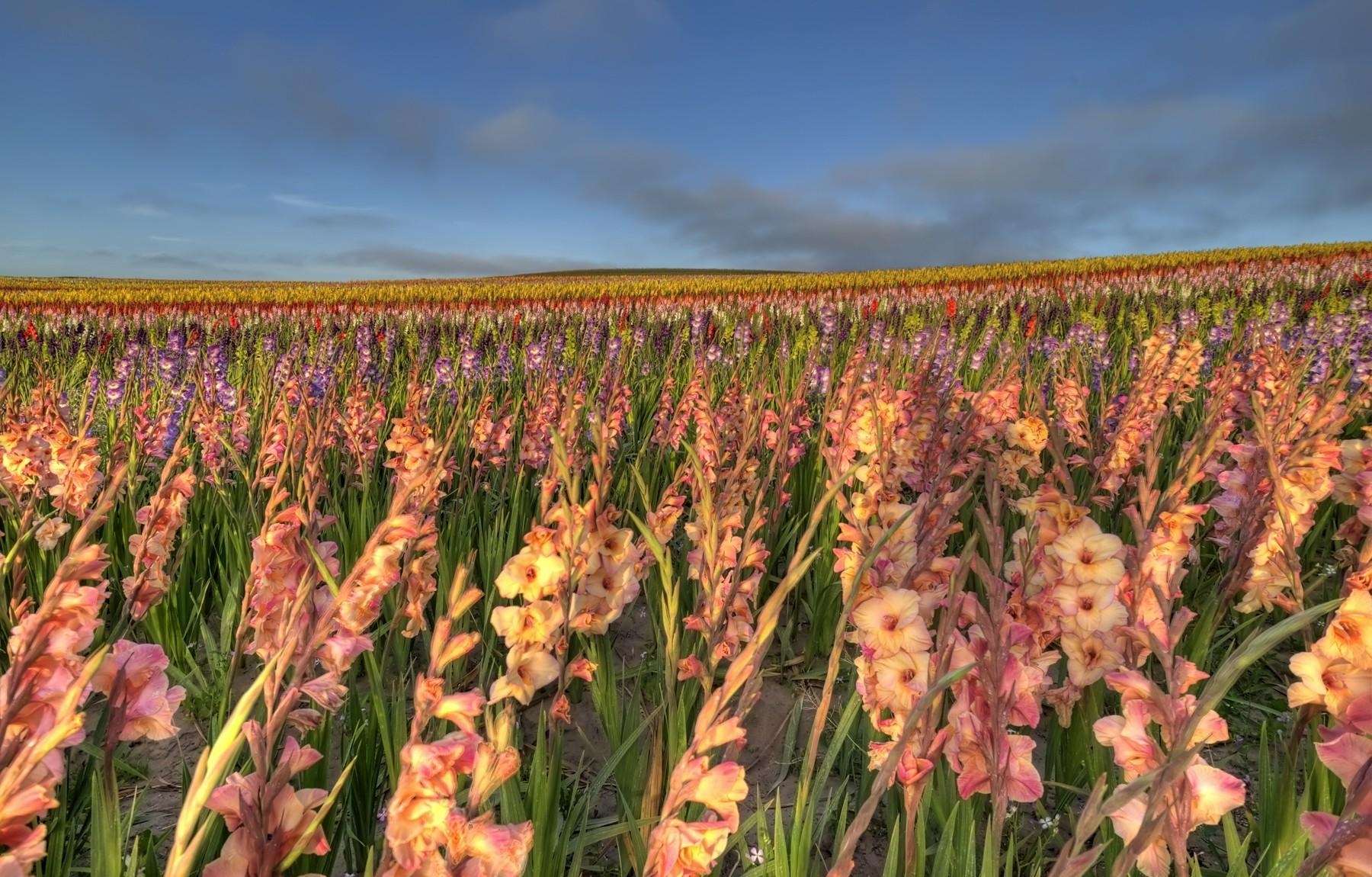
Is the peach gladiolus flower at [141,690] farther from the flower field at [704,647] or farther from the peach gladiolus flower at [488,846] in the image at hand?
the peach gladiolus flower at [488,846]

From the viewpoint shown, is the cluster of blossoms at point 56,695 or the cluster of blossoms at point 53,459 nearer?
the cluster of blossoms at point 56,695

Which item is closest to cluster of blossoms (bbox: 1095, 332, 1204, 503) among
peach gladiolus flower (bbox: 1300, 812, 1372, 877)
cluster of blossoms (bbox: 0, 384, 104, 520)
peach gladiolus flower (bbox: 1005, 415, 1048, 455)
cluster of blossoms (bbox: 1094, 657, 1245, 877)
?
peach gladiolus flower (bbox: 1005, 415, 1048, 455)

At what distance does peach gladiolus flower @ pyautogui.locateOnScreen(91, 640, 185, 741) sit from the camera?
834 millimetres

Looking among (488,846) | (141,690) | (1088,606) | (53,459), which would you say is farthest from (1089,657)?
(53,459)

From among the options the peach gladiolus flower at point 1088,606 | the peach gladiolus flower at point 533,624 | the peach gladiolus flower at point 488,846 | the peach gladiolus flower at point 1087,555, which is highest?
the peach gladiolus flower at point 1087,555

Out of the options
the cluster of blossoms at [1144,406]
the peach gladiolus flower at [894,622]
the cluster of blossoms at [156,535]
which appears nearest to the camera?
the peach gladiolus flower at [894,622]

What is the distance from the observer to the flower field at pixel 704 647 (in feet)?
2.51

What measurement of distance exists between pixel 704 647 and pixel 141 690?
4.21 ft

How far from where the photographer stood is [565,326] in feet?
33.0

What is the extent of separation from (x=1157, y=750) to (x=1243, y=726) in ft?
6.08

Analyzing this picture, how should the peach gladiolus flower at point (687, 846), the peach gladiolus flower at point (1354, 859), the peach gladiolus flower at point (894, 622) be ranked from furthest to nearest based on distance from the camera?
the peach gladiolus flower at point (894, 622)
the peach gladiolus flower at point (687, 846)
the peach gladiolus flower at point (1354, 859)

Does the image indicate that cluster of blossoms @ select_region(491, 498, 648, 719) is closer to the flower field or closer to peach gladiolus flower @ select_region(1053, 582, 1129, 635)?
the flower field

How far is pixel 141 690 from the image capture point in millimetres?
867

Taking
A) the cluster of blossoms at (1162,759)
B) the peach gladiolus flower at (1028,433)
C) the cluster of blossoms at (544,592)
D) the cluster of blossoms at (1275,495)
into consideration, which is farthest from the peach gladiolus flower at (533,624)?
the peach gladiolus flower at (1028,433)
